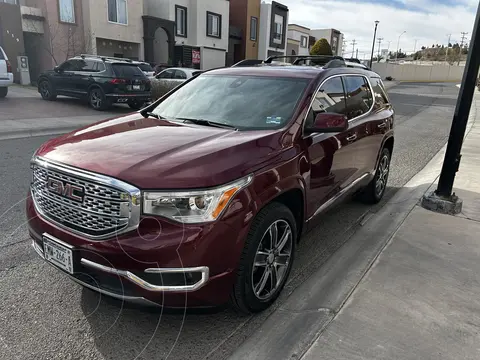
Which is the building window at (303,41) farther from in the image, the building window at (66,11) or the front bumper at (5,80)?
the front bumper at (5,80)

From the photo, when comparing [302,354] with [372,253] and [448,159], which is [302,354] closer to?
[372,253]

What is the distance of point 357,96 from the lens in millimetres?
4707

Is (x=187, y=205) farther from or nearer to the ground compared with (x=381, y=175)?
farther from the ground

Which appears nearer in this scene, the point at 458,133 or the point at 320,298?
the point at 320,298

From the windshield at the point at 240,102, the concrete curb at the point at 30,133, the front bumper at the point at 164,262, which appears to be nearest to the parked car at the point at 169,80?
the concrete curb at the point at 30,133

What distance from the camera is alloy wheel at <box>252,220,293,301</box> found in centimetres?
293

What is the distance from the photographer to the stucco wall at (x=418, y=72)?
186 feet

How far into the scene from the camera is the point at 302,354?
2.58 meters

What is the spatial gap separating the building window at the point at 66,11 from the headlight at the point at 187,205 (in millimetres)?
24685

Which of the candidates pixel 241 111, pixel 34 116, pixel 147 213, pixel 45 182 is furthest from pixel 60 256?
pixel 34 116

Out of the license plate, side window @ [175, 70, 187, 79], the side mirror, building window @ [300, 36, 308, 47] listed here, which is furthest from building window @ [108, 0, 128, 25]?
building window @ [300, 36, 308, 47]

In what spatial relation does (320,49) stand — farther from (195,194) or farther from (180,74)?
(195,194)

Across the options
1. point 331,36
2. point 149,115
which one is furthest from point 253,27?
point 149,115

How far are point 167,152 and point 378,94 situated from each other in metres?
3.75
